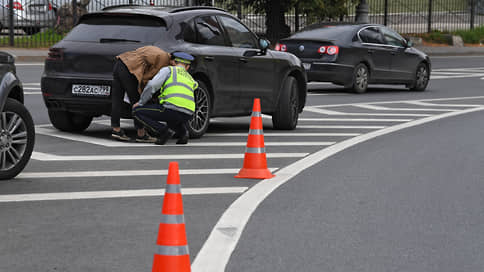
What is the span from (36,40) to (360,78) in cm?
1223

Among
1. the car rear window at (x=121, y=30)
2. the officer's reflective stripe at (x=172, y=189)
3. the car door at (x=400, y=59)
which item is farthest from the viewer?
the car door at (x=400, y=59)

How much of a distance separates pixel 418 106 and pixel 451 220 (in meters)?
10.6

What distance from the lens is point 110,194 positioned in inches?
289

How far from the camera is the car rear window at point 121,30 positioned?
429 inches

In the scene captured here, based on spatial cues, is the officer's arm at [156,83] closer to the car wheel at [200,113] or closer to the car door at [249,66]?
the car wheel at [200,113]

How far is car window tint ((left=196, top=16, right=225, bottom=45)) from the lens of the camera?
11396 millimetres

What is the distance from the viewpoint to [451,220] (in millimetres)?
6621

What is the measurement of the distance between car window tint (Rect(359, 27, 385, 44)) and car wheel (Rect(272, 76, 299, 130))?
7377mm

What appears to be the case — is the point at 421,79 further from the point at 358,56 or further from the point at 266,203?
the point at 266,203

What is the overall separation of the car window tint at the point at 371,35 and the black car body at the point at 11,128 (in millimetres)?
12853

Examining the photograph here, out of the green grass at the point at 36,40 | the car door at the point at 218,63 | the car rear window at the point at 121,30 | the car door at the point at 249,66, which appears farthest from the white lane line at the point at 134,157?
the green grass at the point at 36,40

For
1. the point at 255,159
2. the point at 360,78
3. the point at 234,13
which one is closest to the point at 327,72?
the point at 360,78

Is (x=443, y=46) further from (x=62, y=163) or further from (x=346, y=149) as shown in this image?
(x=62, y=163)

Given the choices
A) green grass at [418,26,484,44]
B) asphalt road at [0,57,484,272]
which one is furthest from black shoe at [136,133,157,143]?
green grass at [418,26,484,44]
